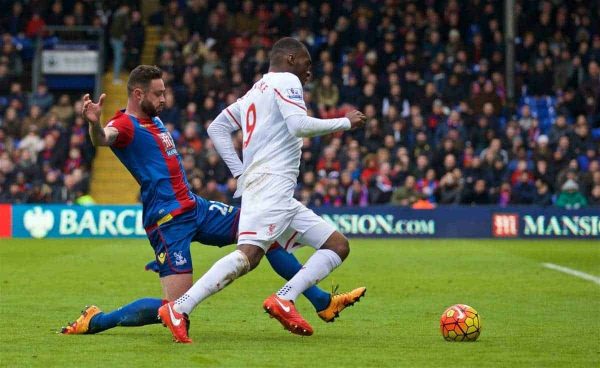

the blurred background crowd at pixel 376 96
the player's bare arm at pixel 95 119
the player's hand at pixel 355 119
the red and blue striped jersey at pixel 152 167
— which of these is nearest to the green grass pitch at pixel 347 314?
the red and blue striped jersey at pixel 152 167

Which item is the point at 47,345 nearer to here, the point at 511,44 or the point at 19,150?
the point at 19,150

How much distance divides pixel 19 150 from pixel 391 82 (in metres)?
8.25

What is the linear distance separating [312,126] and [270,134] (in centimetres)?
45

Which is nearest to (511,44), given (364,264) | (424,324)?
(364,264)

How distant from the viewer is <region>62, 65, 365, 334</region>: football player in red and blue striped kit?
8.85 metres

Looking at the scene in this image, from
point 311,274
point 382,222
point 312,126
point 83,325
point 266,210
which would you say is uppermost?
point 312,126

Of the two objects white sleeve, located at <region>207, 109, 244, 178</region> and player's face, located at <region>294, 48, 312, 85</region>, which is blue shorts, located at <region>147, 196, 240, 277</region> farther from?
player's face, located at <region>294, 48, 312, 85</region>

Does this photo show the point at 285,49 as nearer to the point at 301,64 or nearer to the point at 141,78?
the point at 301,64

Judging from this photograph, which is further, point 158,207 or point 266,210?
point 158,207

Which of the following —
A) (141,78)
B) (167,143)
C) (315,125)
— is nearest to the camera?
(315,125)

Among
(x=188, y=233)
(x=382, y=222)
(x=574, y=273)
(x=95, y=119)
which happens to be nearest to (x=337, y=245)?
(x=188, y=233)

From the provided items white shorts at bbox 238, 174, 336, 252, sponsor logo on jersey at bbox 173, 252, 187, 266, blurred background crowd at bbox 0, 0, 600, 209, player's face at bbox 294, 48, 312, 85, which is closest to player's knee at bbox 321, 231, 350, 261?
white shorts at bbox 238, 174, 336, 252

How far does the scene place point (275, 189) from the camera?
8875 millimetres

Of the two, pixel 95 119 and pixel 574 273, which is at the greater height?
pixel 95 119
